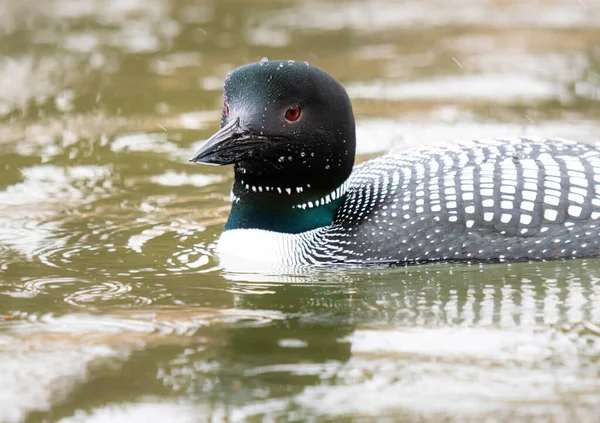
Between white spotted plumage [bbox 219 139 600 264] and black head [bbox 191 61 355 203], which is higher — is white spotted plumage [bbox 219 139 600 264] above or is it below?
below

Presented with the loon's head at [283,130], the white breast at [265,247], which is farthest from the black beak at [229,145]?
the white breast at [265,247]

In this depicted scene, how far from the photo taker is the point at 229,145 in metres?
5.47

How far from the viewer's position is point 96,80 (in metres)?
10.6

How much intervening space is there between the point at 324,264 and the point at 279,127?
2.44 feet

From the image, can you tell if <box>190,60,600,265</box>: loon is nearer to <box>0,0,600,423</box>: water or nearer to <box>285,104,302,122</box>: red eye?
<box>285,104,302,122</box>: red eye

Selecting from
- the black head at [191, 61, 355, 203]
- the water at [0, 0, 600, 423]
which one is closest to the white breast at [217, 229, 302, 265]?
the water at [0, 0, 600, 423]

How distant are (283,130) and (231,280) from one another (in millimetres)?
780

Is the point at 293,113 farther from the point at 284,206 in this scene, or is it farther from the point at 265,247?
the point at 265,247

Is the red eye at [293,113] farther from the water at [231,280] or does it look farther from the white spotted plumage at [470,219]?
the water at [231,280]

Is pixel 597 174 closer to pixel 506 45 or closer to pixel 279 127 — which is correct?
pixel 279 127

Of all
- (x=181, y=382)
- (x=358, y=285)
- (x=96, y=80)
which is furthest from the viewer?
(x=96, y=80)

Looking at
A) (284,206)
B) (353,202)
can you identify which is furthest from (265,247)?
(353,202)

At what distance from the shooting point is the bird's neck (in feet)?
18.9

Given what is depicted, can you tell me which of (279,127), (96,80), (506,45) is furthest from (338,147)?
(506,45)
